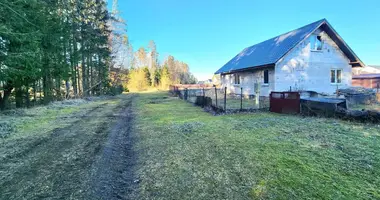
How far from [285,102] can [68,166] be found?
9358mm

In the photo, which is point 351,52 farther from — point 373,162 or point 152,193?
point 152,193

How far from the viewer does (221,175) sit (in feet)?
11.9

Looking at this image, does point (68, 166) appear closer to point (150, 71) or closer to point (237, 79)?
point (237, 79)

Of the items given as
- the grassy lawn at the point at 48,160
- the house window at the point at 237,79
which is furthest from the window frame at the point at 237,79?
the grassy lawn at the point at 48,160

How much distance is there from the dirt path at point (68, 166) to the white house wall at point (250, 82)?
38.6 ft

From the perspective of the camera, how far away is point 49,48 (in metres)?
15.5

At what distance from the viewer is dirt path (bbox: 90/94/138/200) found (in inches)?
122

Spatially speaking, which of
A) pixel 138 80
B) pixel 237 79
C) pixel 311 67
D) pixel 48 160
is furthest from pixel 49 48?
pixel 138 80

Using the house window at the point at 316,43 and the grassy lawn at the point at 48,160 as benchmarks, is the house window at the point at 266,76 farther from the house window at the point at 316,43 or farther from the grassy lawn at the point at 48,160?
the grassy lawn at the point at 48,160

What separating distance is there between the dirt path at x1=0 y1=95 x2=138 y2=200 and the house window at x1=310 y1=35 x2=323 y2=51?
51.6 ft

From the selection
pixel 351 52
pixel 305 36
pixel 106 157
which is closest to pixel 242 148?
pixel 106 157

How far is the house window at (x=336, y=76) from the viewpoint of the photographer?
1704 centimetres

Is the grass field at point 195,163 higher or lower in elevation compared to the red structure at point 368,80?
lower

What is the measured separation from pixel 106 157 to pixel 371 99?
56.3ft
